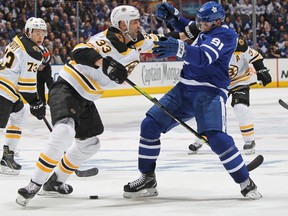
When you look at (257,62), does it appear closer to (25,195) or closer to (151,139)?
(151,139)

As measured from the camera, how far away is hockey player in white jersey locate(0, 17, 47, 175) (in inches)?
273

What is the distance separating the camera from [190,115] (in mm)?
5527

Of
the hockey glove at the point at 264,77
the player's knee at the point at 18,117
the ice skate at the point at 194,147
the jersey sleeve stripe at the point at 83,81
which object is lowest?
the ice skate at the point at 194,147

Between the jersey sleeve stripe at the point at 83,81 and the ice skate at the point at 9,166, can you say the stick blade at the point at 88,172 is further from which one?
the jersey sleeve stripe at the point at 83,81

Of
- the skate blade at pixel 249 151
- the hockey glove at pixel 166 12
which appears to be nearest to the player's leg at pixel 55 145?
the hockey glove at pixel 166 12

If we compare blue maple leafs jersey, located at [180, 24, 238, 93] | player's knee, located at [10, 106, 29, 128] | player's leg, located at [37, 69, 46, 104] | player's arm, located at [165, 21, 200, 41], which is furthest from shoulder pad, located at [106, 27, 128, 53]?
player's leg, located at [37, 69, 46, 104]

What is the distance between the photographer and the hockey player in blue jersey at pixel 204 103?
515cm

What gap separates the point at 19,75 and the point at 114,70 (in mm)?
2172

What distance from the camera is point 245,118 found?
809 cm

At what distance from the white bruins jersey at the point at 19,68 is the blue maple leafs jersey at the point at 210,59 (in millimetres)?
1887

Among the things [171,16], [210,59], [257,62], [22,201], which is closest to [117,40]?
[210,59]

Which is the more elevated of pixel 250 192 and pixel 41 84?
pixel 250 192

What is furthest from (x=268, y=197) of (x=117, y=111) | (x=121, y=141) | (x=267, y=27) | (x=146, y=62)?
(x=267, y=27)

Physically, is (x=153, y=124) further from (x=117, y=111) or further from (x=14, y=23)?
(x=14, y=23)
